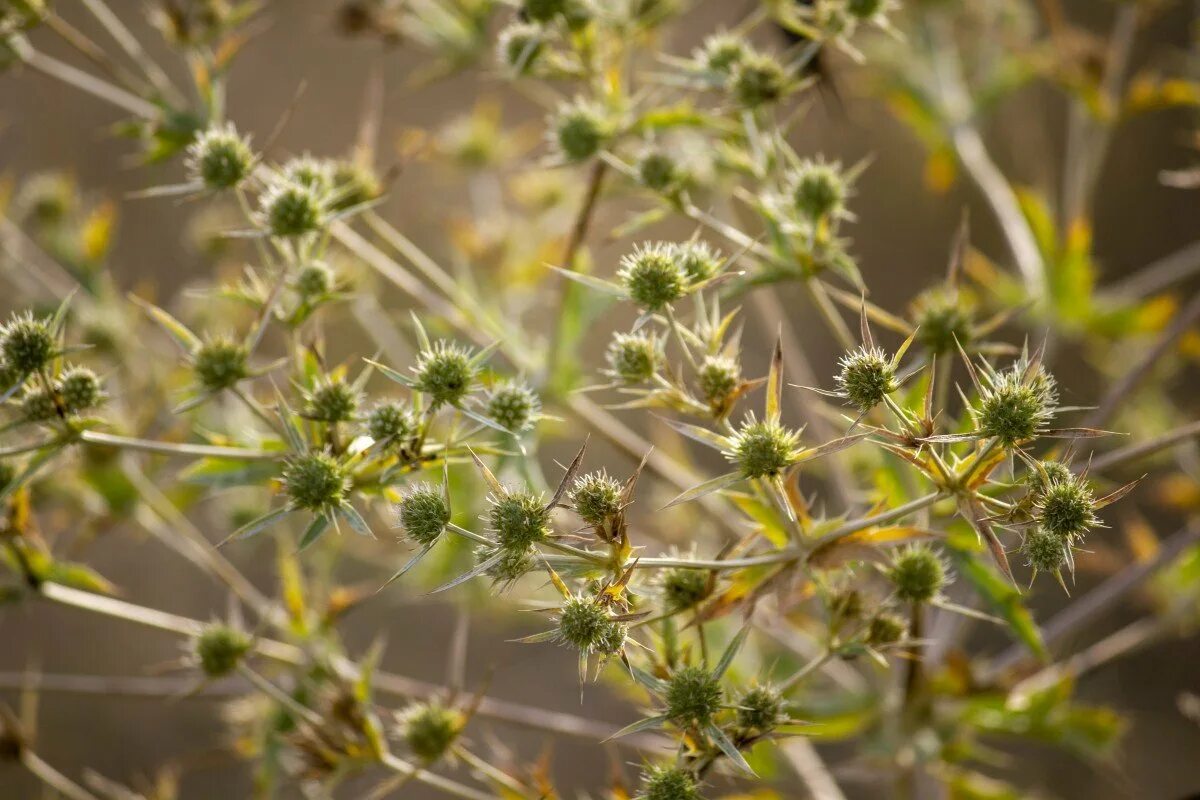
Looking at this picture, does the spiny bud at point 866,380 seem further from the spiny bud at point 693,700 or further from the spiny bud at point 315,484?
the spiny bud at point 315,484

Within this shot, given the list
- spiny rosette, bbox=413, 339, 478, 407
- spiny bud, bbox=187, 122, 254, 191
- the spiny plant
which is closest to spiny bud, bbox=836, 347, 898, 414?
the spiny plant

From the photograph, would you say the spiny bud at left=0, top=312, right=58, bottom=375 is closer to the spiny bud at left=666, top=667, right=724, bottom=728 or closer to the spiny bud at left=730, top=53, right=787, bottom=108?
the spiny bud at left=666, top=667, right=724, bottom=728

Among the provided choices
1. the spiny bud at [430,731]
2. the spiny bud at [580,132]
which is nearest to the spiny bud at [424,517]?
the spiny bud at [430,731]

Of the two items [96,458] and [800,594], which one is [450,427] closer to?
[800,594]

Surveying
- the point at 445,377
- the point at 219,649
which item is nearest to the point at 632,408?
the point at 445,377

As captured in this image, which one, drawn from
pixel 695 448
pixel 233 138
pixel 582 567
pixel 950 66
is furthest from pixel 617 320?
pixel 582 567

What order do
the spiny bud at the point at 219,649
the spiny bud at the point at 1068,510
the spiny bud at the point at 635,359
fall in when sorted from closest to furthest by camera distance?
the spiny bud at the point at 1068,510 < the spiny bud at the point at 635,359 < the spiny bud at the point at 219,649
